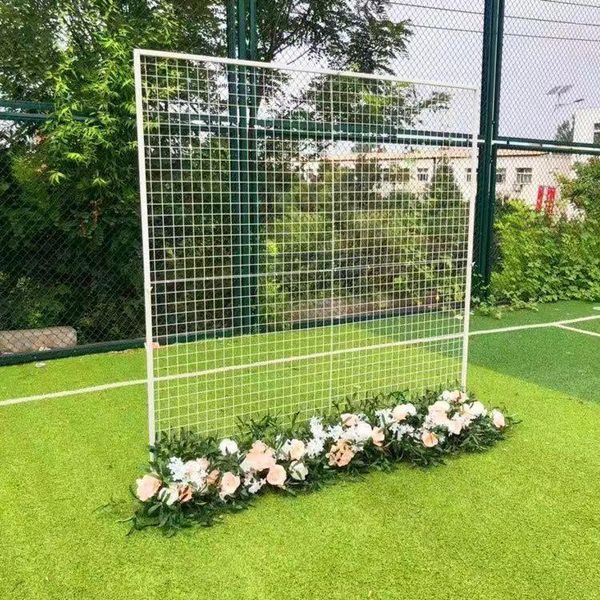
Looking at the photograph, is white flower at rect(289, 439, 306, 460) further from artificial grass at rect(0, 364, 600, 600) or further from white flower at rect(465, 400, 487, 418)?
white flower at rect(465, 400, 487, 418)

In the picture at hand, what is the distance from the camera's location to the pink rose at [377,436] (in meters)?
2.47

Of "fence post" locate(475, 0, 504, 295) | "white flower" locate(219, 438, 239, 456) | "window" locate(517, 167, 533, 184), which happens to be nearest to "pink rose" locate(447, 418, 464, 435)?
"white flower" locate(219, 438, 239, 456)

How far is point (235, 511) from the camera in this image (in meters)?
2.12

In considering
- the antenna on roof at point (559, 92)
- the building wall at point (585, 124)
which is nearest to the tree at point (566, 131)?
the building wall at point (585, 124)

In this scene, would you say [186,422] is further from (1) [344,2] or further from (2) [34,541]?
(1) [344,2]

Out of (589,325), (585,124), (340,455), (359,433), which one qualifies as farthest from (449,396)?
(585,124)

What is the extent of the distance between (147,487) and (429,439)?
1.21m

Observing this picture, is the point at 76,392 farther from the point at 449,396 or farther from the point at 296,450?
the point at 449,396

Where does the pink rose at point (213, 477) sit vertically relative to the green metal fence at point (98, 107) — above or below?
below

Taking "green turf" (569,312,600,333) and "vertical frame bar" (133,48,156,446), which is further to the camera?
"green turf" (569,312,600,333)

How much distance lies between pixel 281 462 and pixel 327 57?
13.8ft

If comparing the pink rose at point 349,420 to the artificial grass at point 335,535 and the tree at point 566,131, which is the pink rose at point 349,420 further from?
the tree at point 566,131

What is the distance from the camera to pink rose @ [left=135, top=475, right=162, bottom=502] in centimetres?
205

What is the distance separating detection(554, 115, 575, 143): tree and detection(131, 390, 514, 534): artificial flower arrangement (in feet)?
16.3
